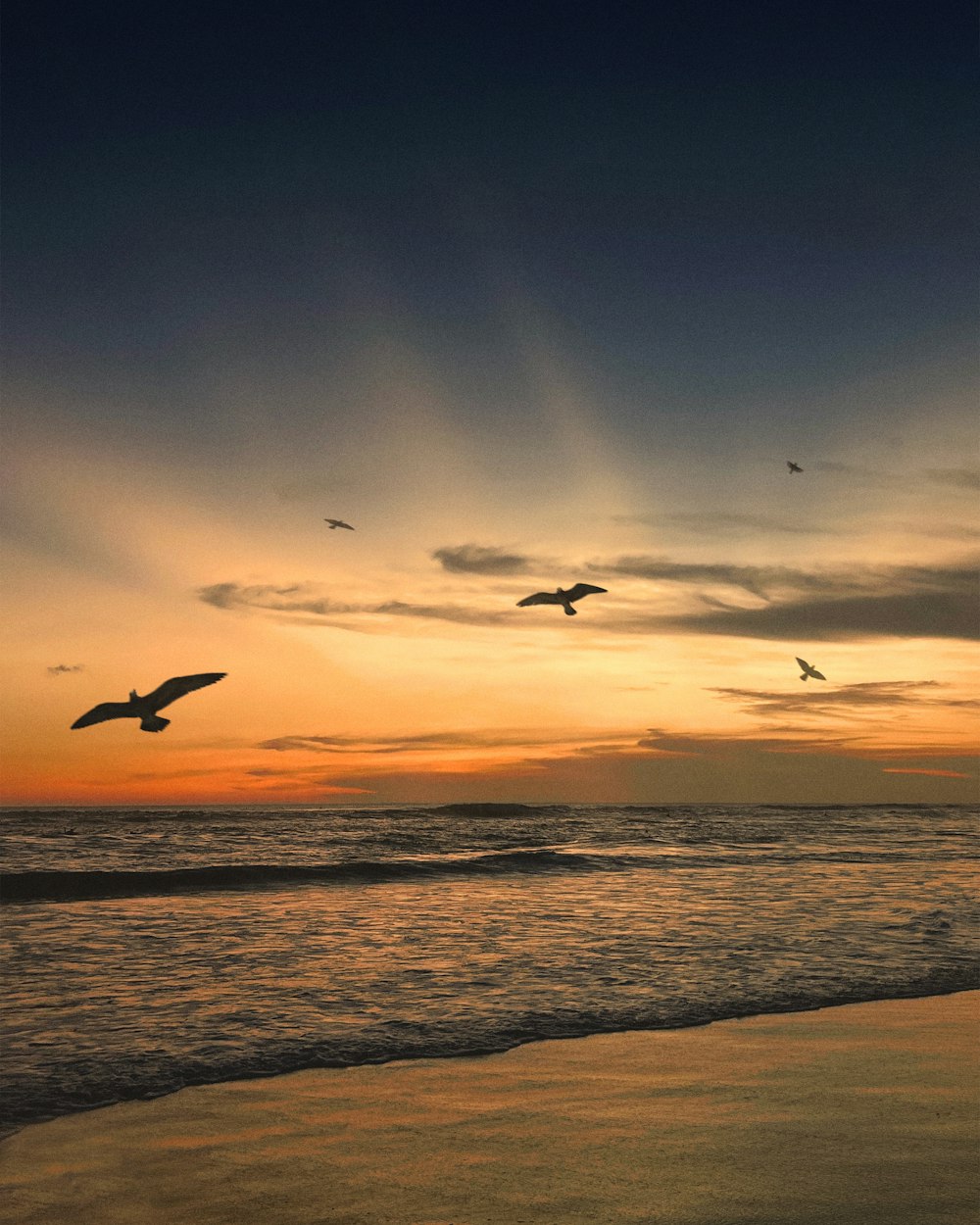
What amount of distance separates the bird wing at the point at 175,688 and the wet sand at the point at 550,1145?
4.88 m

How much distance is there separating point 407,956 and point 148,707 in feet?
12.6

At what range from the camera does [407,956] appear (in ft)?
36.7

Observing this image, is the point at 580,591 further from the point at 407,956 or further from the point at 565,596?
the point at 407,956

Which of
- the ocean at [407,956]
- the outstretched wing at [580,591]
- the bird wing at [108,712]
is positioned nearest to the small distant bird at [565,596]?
the outstretched wing at [580,591]

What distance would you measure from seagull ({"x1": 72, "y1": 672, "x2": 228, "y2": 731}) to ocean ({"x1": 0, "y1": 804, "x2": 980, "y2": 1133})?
251 centimetres

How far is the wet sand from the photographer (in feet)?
15.6

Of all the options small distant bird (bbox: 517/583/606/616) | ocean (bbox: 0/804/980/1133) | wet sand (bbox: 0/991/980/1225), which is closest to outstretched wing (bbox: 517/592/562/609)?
small distant bird (bbox: 517/583/606/616)

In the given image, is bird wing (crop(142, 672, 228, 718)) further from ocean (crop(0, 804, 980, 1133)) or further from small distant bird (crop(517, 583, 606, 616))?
small distant bird (crop(517, 583, 606, 616))

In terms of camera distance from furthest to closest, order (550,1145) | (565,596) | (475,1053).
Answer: (565,596) < (475,1053) < (550,1145)

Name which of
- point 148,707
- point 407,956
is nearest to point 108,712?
point 148,707

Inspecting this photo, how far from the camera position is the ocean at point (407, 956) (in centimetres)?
761

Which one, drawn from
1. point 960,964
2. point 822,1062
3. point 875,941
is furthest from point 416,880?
point 822,1062

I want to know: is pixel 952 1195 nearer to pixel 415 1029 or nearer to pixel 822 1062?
pixel 822 1062

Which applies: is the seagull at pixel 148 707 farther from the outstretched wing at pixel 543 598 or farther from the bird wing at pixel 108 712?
the outstretched wing at pixel 543 598
